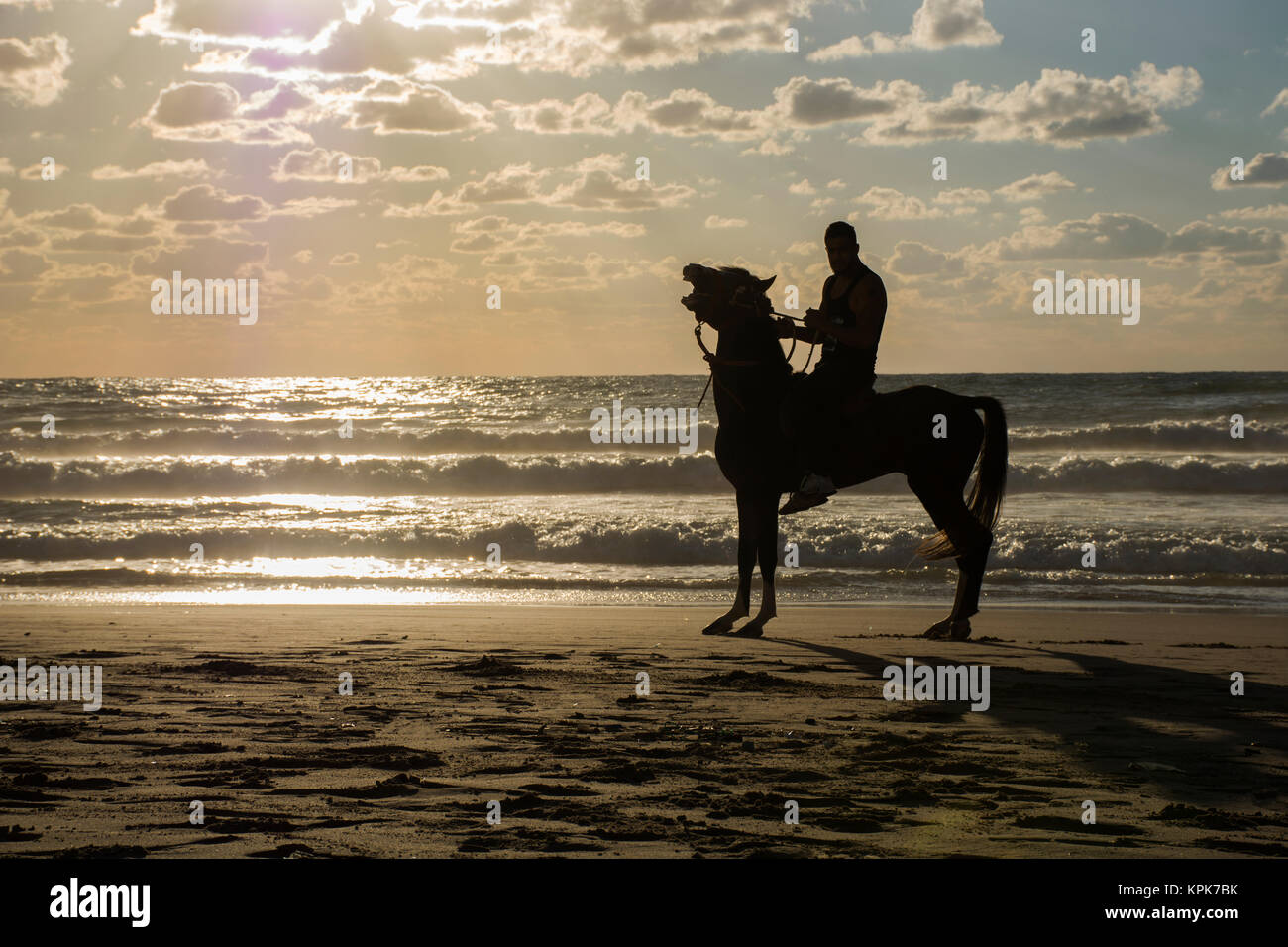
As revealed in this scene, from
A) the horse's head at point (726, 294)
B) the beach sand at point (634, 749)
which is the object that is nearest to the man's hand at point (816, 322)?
the horse's head at point (726, 294)

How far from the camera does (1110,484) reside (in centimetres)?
2353

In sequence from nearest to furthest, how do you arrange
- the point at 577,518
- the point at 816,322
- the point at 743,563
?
the point at 816,322
the point at 743,563
the point at 577,518

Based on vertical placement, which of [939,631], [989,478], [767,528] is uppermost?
[989,478]

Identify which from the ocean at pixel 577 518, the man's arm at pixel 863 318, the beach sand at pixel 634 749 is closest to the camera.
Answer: the beach sand at pixel 634 749

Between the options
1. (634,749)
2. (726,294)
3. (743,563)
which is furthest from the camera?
(743,563)

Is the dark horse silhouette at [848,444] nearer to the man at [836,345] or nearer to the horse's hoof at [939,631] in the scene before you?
the horse's hoof at [939,631]

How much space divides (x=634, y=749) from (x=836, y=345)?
3703mm

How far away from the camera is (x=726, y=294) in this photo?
8180 millimetres

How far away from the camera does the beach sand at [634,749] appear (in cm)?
377

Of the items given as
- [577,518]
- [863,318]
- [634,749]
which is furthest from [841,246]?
[577,518]

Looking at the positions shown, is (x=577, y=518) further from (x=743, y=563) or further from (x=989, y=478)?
(x=989, y=478)

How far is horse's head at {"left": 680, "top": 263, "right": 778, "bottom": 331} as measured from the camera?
8.14 meters

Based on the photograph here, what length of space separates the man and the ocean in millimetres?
2541

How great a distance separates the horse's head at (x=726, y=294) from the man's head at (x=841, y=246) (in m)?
0.46
